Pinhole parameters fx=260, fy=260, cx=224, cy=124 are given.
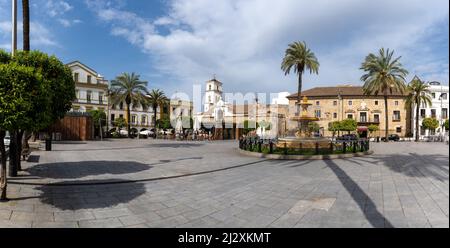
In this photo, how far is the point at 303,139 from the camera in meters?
19.2

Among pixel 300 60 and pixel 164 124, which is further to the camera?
pixel 164 124

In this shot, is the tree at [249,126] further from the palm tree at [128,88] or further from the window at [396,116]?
the window at [396,116]

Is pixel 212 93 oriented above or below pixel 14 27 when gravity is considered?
above

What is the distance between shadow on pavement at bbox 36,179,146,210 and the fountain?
38.7 feet

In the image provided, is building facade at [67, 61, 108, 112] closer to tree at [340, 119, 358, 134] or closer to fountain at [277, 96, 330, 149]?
fountain at [277, 96, 330, 149]

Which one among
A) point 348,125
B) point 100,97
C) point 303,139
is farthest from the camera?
point 100,97

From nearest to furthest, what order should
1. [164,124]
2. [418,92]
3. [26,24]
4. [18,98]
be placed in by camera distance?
[18,98] < [26,24] < [418,92] < [164,124]

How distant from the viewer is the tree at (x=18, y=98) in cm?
518

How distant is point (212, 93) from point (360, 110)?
4174 cm

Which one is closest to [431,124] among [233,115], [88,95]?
[233,115]

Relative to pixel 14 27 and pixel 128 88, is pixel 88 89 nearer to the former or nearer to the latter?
pixel 128 88

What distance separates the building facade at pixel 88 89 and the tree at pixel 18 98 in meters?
51.4

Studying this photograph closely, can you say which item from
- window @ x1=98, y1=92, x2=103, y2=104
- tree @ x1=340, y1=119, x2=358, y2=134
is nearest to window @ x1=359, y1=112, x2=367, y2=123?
tree @ x1=340, y1=119, x2=358, y2=134
